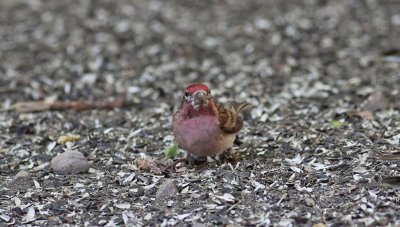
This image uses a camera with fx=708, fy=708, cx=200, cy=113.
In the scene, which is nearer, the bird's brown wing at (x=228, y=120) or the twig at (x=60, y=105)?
the bird's brown wing at (x=228, y=120)

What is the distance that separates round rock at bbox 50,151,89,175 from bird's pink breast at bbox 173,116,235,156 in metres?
0.69

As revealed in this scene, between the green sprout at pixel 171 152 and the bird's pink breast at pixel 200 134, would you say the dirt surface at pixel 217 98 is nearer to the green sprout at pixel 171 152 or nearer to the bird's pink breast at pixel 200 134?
the green sprout at pixel 171 152

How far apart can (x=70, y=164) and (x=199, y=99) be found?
40.8 inches

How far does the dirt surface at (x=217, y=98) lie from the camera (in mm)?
4242

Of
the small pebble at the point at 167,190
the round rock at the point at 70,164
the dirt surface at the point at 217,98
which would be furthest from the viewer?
the round rock at the point at 70,164

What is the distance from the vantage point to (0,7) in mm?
9445

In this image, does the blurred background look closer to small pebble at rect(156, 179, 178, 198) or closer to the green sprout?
the green sprout

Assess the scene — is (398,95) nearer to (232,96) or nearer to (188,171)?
(232,96)

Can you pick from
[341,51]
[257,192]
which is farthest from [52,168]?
[341,51]

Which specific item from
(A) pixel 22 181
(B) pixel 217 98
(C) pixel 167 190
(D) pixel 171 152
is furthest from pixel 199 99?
(B) pixel 217 98

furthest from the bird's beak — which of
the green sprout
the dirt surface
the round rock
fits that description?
the round rock

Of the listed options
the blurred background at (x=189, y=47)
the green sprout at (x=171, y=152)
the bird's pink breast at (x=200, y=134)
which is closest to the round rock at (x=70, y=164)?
the green sprout at (x=171, y=152)

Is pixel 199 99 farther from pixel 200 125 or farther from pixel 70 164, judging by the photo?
pixel 70 164

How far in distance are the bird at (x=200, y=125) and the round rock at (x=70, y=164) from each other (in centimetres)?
68
